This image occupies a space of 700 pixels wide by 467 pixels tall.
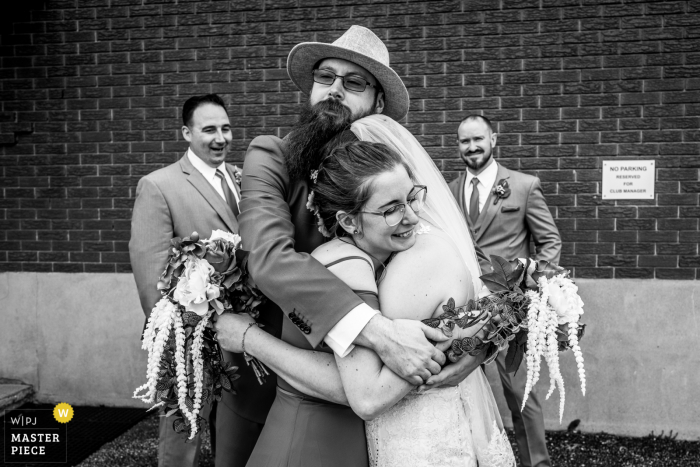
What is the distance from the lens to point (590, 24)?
5.41m

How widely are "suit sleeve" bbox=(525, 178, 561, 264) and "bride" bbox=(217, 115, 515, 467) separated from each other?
3.04 m

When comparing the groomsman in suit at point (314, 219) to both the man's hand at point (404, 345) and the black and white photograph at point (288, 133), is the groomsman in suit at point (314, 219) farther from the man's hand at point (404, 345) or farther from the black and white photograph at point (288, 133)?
the black and white photograph at point (288, 133)

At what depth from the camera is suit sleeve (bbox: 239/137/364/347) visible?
75.1 inches

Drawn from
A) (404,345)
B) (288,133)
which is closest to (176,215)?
(288,133)

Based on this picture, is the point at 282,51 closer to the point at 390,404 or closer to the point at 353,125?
the point at 353,125

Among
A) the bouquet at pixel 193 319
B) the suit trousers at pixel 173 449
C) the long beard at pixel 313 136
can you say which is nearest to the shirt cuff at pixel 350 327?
the bouquet at pixel 193 319

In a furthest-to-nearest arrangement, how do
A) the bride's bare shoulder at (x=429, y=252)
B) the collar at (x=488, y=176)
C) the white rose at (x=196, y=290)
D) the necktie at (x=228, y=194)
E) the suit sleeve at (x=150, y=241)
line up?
the collar at (x=488, y=176) < the necktie at (x=228, y=194) < the suit sleeve at (x=150, y=241) < the white rose at (x=196, y=290) < the bride's bare shoulder at (x=429, y=252)

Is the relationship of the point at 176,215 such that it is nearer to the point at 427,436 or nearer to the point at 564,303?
the point at 427,436

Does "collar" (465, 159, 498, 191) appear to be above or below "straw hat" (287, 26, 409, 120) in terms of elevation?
below

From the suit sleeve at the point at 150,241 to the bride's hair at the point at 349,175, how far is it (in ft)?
6.52

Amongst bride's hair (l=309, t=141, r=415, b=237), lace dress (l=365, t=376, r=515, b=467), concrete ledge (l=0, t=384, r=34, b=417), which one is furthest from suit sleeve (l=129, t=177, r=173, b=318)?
concrete ledge (l=0, t=384, r=34, b=417)

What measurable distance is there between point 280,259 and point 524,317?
31.9 inches

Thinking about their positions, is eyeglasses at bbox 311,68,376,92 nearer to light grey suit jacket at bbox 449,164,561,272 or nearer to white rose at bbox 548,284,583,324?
white rose at bbox 548,284,583,324

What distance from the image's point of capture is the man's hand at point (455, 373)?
6.29 feet
